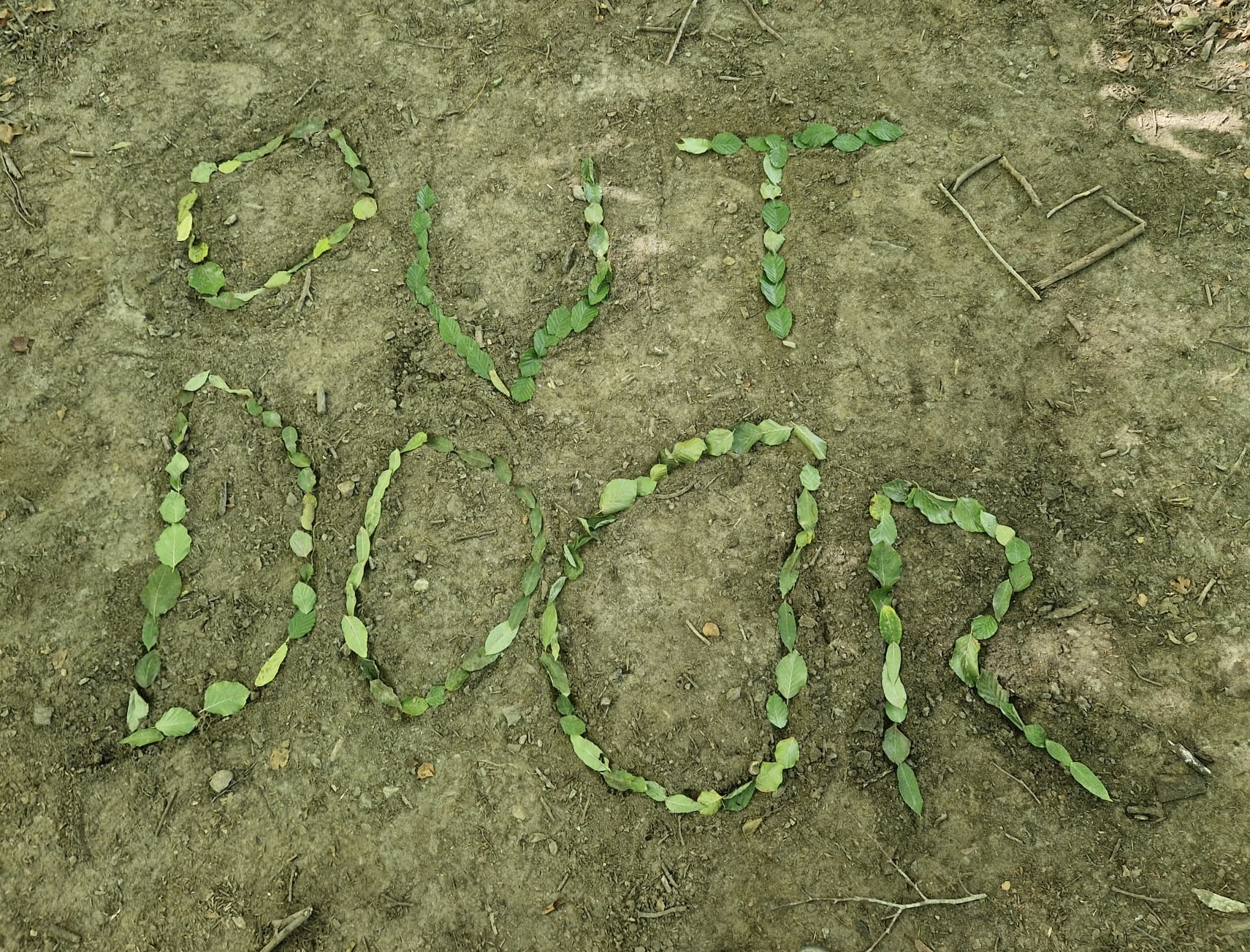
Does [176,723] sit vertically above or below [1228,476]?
below

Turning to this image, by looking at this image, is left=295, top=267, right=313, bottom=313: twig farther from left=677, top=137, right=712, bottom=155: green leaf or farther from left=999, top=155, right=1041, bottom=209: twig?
left=999, top=155, right=1041, bottom=209: twig

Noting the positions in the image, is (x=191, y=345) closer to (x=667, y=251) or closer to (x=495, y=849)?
(x=667, y=251)

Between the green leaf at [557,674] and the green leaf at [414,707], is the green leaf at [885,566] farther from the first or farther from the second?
the green leaf at [414,707]

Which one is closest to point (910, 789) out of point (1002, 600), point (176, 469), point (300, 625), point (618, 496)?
point (1002, 600)

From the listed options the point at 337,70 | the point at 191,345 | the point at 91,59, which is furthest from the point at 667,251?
the point at 91,59

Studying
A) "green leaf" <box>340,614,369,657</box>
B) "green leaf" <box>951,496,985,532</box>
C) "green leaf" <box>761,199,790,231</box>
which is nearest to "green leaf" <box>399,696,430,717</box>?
"green leaf" <box>340,614,369,657</box>

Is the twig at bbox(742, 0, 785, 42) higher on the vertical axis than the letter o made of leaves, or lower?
higher

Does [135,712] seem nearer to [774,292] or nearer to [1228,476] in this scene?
[774,292]

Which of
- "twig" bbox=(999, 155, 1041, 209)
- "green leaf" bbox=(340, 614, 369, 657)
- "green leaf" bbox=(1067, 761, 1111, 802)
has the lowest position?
"green leaf" bbox=(1067, 761, 1111, 802)
